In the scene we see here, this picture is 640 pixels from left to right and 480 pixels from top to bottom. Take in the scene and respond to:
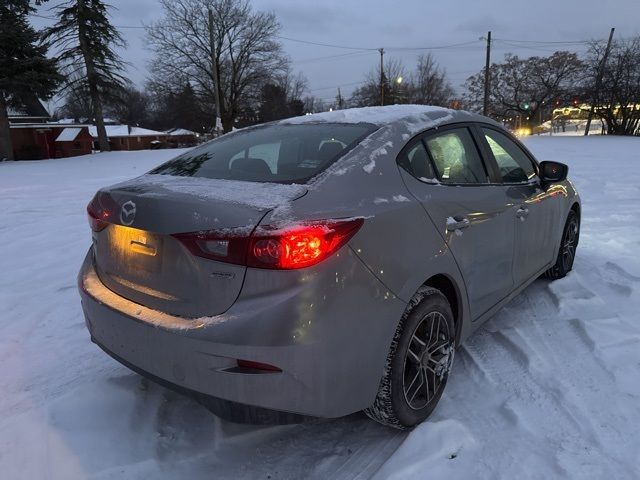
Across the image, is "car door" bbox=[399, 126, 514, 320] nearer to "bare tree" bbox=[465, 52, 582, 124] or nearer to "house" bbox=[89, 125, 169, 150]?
"bare tree" bbox=[465, 52, 582, 124]

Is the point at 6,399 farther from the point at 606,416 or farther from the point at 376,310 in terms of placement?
the point at 606,416

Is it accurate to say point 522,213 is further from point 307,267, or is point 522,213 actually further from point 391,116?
point 307,267

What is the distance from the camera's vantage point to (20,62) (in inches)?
1107

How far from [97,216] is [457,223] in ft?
6.11

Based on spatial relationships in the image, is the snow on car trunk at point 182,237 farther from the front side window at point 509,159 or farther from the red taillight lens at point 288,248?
the front side window at point 509,159

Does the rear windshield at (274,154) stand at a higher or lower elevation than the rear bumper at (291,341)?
higher

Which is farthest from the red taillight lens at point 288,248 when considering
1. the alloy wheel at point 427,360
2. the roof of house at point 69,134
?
the roof of house at point 69,134

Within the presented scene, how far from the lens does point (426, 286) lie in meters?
2.47

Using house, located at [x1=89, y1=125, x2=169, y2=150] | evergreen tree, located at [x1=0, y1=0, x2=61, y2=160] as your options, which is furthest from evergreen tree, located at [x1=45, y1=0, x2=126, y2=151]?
house, located at [x1=89, y1=125, x2=169, y2=150]

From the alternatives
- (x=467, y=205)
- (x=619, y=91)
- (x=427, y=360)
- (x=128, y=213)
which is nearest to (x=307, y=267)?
(x=128, y=213)

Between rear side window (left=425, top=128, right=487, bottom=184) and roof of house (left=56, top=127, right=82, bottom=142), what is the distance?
4945 cm

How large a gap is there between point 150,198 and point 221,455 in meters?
1.29

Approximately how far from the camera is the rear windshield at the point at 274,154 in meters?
2.40

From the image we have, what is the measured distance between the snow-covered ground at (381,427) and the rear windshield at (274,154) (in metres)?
1.27
